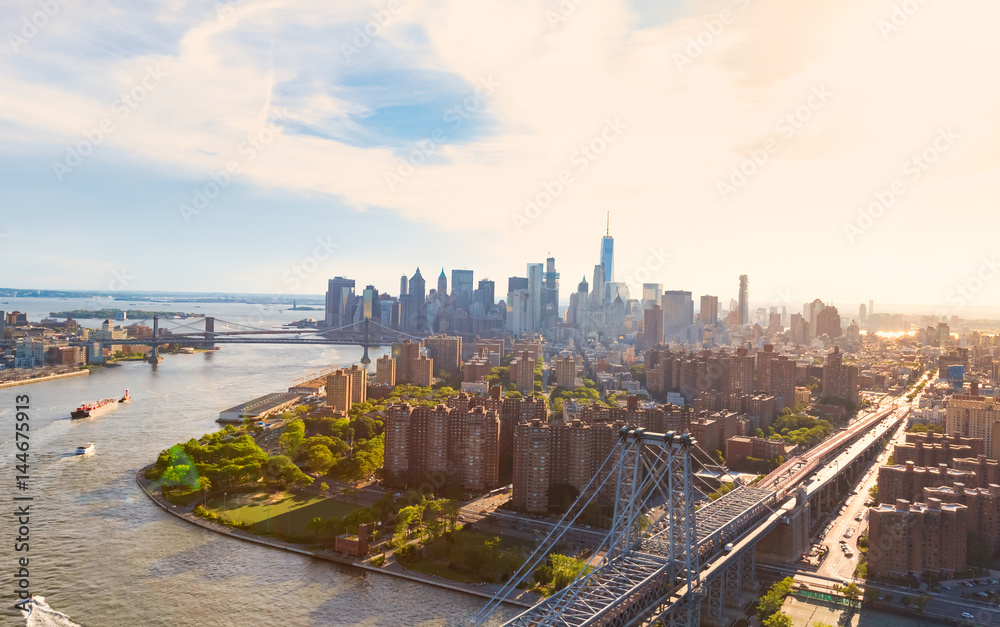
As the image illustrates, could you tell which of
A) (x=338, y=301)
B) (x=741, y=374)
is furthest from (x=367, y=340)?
(x=741, y=374)

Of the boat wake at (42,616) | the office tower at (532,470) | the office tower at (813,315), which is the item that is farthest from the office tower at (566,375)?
the office tower at (813,315)

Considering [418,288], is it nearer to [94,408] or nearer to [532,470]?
[94,408]

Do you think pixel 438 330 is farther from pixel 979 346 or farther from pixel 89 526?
pixel 89 526

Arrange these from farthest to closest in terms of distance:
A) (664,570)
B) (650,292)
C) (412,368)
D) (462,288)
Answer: (650,292)
(462,288)
(412,368)
(664,570)

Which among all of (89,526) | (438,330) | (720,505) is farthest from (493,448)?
(438,330)

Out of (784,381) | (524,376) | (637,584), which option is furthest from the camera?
(524,376)

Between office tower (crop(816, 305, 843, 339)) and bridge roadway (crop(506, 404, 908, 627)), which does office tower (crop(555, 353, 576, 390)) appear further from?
office tower (crop(816, 305, 843, 339))

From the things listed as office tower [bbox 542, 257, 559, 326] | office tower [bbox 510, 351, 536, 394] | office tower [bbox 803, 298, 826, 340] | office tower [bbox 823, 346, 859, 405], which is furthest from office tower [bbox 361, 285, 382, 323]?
office tower [bbox 803, 298, 826, 340]
